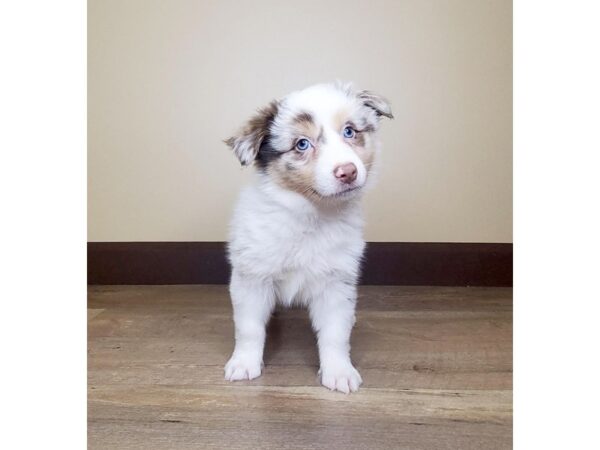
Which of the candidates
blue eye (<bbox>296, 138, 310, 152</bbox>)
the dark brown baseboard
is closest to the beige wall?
the dark brown baseboard

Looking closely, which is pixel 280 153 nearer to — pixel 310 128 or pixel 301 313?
pixel 310 128

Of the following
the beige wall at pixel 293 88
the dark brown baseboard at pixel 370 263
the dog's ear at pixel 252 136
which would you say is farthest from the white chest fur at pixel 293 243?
the dark brown baseboard at pixel 370 263

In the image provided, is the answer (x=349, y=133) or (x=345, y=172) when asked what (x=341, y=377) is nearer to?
(x=345, y=172)

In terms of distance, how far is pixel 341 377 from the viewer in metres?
1.54

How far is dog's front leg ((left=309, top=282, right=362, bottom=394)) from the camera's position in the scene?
62.1 inches

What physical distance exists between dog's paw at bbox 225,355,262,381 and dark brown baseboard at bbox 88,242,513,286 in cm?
106

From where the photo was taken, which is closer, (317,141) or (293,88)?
(317,141)

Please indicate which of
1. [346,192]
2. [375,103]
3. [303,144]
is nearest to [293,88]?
[375,103]

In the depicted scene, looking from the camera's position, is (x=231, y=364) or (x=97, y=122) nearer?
(x=231, y=364)

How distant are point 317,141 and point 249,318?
0.57 metres

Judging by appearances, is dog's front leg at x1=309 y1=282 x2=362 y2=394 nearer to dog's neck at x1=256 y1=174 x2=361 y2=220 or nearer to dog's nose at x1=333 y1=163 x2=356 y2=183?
dog's neck at x1=256 y1=174 x2=361 y2=220
